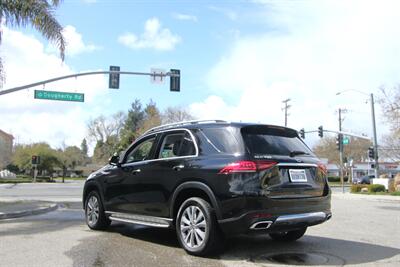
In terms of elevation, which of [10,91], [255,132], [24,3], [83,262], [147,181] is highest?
[24,3]

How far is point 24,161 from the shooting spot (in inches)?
3159

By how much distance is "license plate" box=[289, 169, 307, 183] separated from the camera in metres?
6.67

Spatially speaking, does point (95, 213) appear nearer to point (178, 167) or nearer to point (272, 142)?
point (178, 167)

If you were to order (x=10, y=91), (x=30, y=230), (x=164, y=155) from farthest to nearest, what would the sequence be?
(x=10, y=91) → (x=30, y=230) → (x=164, y=155)

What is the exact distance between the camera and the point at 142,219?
779 cm

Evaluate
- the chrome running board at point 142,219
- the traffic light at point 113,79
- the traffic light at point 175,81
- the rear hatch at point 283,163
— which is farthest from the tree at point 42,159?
the rear hatch at point 283,163

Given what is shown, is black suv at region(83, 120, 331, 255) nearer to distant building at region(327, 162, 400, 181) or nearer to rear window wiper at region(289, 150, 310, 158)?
rear window wiper at region(289, 150, 310, 158)

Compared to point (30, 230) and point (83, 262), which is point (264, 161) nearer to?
point (83, 262)

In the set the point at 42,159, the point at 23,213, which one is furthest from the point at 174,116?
the point at 23,213

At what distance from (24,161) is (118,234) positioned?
7719 cm

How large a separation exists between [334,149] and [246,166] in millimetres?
73989

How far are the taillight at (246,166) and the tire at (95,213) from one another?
3.60 m

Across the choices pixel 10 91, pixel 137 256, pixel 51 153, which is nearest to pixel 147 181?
pixel 137 256

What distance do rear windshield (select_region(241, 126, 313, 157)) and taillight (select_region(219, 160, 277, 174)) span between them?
0.56 ft
